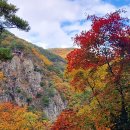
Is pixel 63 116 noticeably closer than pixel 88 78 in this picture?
No

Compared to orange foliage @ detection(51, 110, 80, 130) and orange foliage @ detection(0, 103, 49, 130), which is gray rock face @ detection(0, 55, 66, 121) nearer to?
orange foliage @ detection(0, 103, 49, 130)

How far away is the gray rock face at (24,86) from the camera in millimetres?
79062

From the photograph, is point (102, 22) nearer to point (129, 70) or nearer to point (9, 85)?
point (129, 70)

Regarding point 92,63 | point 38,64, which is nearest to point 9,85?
point 38,64

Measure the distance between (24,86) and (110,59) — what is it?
6359 cm

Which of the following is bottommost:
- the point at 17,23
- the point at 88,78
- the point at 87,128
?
the point at 87,128

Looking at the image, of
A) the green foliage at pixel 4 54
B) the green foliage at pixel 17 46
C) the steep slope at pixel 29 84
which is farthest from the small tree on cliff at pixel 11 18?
the green foliage at pixel 17 46

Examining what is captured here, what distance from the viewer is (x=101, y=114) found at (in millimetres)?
24766

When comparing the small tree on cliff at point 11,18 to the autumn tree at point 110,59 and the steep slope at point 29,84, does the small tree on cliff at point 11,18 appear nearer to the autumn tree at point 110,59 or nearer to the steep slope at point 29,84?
the autumn tree at point 110,59

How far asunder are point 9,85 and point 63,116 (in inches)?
2120

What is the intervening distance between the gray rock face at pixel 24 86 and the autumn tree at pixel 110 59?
51633 mm

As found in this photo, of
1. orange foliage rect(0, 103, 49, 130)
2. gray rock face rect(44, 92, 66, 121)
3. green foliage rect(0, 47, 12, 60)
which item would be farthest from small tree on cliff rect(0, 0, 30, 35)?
gray rock face rect(44, 92, 66, 121)

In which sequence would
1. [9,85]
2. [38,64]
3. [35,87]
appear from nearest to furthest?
[9,85]
[35,87]
[38,64]

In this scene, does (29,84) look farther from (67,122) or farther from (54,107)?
(67,122)
